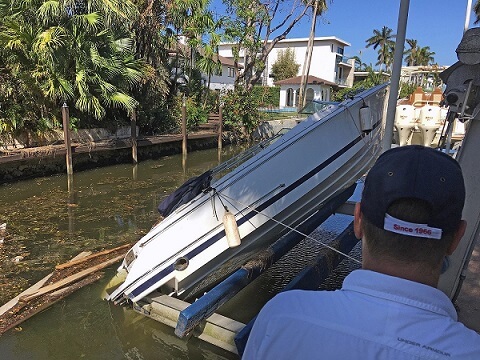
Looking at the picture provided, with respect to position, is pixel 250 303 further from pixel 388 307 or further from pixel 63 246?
pixel 388 307

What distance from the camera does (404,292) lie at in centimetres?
89

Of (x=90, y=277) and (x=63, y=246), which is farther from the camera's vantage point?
(x=63, y=246)

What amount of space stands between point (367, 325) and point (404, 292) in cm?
12

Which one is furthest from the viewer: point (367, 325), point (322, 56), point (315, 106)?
point (322, 56)

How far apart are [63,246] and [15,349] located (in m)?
2.63

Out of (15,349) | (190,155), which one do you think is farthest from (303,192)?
(190,155)

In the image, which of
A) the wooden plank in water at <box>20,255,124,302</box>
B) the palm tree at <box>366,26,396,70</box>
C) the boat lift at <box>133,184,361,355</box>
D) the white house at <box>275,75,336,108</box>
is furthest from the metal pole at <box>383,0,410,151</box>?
the palm tree at <box>366,26,396,70</box>

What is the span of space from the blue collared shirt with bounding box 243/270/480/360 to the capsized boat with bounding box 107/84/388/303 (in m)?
2.85

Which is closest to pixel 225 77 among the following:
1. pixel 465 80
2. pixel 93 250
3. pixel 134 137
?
pixel 134 137

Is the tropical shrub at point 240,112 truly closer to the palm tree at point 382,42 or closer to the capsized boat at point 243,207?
the capsized boat at point 243,207

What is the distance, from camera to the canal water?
391 cm

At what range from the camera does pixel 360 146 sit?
17.3 feet

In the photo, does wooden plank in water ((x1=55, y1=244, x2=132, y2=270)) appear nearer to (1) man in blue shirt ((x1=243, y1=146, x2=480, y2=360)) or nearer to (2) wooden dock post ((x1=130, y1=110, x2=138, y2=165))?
(1) man in blue shirt ((x1=243, y1=146, x2=480, y2=360))

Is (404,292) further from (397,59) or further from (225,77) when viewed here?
(225,77)
